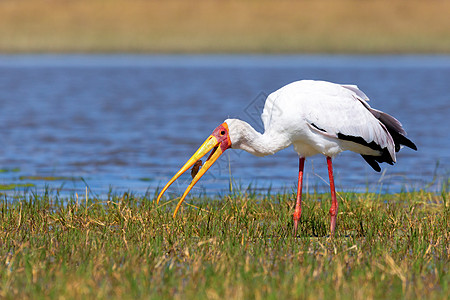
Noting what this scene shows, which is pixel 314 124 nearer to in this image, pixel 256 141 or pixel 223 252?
pixel 256 141

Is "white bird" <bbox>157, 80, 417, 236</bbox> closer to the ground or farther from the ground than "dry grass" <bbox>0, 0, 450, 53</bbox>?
closer to the ground

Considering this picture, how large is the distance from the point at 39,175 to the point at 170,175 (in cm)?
190

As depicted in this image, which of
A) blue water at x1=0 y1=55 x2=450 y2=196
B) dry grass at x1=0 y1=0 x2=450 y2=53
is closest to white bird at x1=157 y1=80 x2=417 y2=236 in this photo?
blue water at x1=0 y1=55 x2=450 y2=196

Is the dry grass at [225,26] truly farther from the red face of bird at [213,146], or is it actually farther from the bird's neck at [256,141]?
the red face of bird at [213,146]

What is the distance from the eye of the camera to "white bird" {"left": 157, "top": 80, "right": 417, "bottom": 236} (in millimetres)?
6801

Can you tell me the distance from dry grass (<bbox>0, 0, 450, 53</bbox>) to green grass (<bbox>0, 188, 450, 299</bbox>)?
5197 cm

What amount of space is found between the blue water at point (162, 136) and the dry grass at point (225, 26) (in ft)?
86.9

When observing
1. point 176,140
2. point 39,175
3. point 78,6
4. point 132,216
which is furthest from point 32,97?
point 78,6

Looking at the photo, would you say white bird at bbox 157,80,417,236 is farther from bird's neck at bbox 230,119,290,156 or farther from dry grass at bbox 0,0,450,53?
dry grass at bbox 0,0,450,53

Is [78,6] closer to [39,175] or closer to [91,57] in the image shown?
[91,57]

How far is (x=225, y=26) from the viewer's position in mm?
67375

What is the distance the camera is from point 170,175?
460 inches

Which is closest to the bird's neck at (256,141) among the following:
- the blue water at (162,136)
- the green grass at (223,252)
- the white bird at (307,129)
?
the white bird at (307,129)

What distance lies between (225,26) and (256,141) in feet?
201
